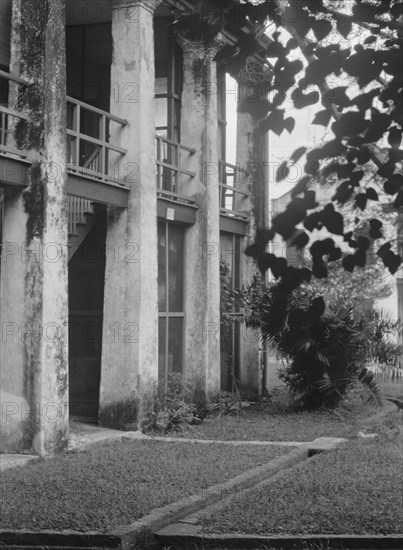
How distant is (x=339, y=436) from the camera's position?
12.2 m

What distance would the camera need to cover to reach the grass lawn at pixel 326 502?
6953 mm

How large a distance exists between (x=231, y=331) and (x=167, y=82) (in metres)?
4.68

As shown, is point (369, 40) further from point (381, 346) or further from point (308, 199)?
point (381, 346)

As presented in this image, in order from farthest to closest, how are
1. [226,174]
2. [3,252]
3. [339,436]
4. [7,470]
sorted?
[226,174]
[339,436]
[3,252]
[7,470]

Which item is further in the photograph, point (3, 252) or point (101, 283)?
point (101, 283)

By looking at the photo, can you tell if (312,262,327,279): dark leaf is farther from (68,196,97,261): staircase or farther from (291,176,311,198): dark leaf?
(68,196,97,261): staircase

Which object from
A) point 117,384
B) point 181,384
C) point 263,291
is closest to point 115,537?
point 117,384

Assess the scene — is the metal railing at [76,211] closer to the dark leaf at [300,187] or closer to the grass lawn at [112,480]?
the grass lawn at [112,480]

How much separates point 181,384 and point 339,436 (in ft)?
8.35

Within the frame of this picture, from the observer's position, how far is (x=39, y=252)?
10.4m

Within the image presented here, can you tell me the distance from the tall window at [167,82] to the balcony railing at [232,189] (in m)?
1.77

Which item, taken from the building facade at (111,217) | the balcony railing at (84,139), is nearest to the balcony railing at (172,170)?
the building facade at (111,217)

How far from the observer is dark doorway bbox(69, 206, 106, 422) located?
13297mm

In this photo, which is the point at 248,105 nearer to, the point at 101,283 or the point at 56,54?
the point at 56,54
